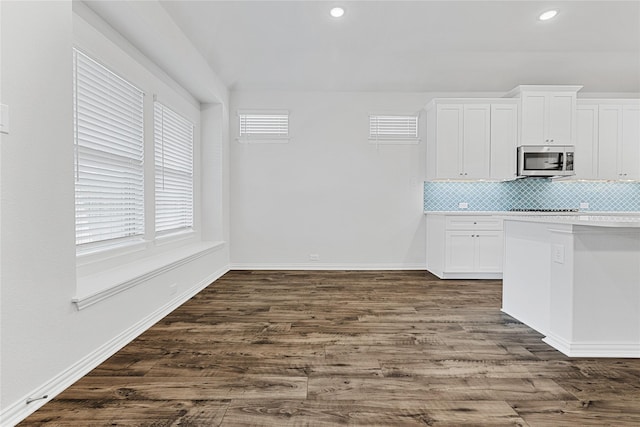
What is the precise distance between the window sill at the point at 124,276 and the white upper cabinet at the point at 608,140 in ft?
18.4

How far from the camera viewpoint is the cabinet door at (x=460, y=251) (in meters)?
4.78

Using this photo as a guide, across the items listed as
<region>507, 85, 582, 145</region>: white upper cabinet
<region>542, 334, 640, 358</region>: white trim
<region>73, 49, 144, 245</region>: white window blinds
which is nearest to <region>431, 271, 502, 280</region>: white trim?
<region>507, 85, 582, 145</region>: white upper cabinet

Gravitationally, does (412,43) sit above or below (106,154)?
above

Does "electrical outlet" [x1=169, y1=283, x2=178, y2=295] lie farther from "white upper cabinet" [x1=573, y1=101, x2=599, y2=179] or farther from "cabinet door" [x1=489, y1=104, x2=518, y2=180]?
"white upper cabinet" [x1=573, y1=101, x2=599, y2=179]

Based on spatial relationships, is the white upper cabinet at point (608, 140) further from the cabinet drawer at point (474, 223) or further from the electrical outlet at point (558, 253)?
the electrical outlet at point (558, 253)

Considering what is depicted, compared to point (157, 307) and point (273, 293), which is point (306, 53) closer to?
point (273, 293)

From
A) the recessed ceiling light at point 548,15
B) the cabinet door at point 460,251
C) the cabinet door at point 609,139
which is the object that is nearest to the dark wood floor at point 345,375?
the cabinet door at point 460,251

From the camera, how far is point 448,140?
494cm

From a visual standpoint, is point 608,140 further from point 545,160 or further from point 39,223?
point 39,223

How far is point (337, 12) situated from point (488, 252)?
3611 mm

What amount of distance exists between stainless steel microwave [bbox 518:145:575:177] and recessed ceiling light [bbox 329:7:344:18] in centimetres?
314

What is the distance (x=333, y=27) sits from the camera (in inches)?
154

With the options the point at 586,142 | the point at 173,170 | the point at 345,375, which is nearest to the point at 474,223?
the point at 586,142

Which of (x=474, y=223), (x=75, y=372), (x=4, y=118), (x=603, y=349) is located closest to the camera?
(x=4, y=118)
